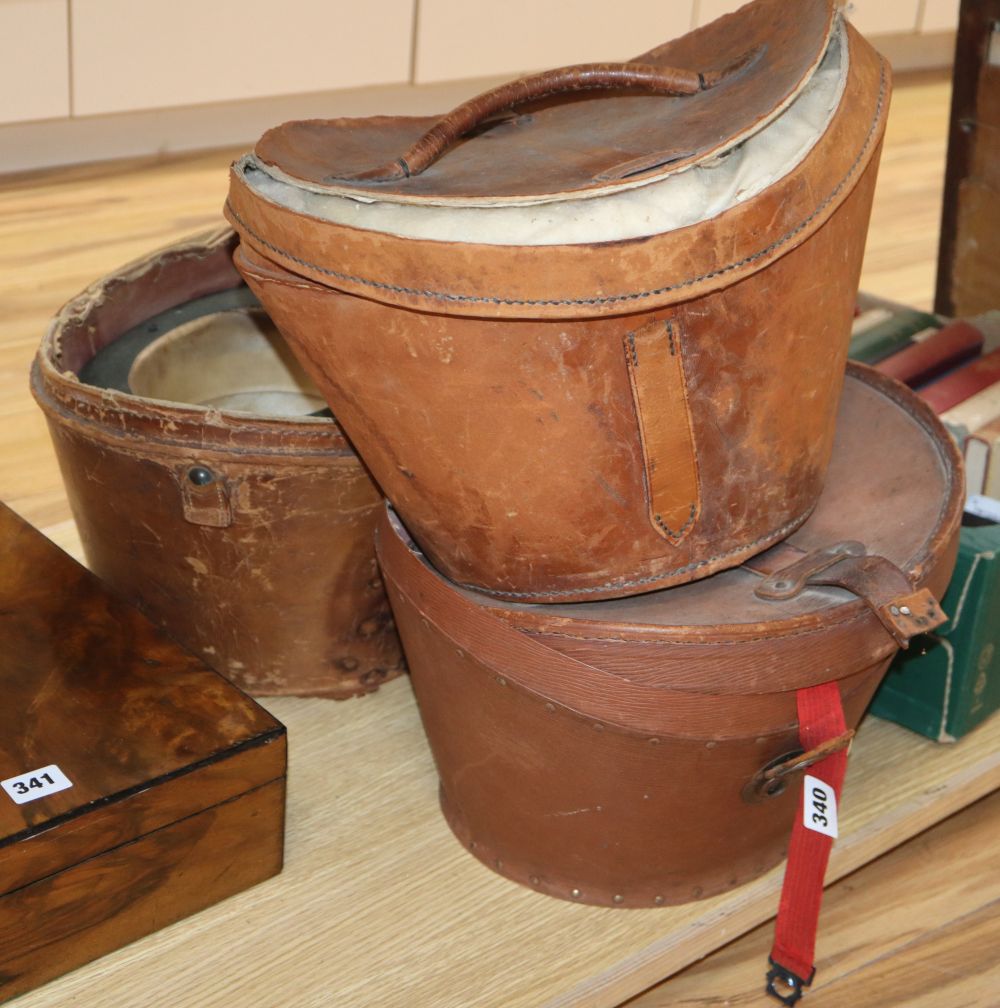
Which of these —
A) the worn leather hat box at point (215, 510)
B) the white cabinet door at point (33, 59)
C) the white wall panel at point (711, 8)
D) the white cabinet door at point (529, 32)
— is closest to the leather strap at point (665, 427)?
the worn leather hat box at point (215, 510)

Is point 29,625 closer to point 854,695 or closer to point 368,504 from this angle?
point 368,504

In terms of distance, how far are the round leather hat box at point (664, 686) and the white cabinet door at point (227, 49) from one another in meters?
1.90

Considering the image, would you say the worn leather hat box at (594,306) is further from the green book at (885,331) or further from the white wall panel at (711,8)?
the white wall panel at (711,8)

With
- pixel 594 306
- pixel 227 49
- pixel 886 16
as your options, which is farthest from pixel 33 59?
pixel 886 16

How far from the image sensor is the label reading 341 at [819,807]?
1060 millimetres

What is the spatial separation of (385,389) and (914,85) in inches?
130

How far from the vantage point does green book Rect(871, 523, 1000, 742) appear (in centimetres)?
124

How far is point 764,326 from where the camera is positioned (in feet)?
3.18

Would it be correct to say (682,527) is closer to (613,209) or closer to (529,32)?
(613,209)

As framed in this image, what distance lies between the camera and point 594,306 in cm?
89

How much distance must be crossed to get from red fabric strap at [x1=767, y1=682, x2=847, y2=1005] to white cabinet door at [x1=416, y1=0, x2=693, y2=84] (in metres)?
2.34

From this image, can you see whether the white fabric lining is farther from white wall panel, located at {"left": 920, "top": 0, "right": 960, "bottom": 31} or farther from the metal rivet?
white wall panel, located at {"left": 920, "top": 0, "right": 960, "bottom": 31}

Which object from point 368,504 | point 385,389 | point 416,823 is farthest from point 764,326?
point 416,823

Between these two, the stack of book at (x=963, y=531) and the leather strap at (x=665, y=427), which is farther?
the stack of book at (x=963, y=531)
